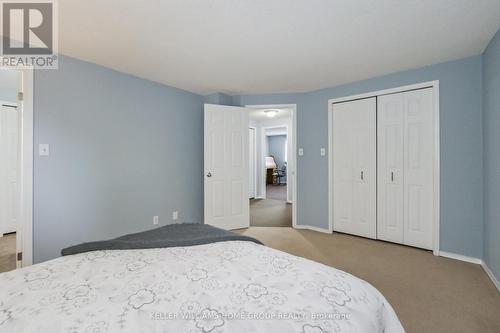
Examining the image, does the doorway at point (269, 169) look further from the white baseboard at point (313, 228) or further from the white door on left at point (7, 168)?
the white door on left at point (7, 168)

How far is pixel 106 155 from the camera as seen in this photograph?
2.90m

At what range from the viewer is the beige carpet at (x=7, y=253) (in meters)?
2.61

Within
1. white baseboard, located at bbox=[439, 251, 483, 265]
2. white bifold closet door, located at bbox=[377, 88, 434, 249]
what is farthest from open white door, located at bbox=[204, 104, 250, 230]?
white baseboard, located at bbox=[439, 251, 483, 265]

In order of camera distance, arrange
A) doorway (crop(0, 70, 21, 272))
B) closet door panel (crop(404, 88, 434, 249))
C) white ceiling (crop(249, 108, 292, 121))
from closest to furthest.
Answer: closet door panel (crop(404, 88, 434, 249))
doorway (crop(0, 70, 21, 272))
white ceiling (crop(249, 108, 292, 121))

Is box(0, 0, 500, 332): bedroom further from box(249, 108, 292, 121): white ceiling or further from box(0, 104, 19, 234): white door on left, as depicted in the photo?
box(0, 104, 19, 234): white door on left

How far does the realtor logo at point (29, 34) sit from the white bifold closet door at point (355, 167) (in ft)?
11.3

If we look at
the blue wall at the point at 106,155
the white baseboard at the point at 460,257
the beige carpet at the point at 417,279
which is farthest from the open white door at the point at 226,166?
the white baseboard at the point at 460,257

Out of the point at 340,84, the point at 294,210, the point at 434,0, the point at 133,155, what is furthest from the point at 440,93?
the point at 133,155

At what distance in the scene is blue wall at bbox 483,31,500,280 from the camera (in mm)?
2195

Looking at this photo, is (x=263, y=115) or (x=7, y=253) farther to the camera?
(x=263, y=115)

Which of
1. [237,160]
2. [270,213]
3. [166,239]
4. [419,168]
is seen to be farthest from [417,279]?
[270,213]

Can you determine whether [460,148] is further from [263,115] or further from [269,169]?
[269,169]

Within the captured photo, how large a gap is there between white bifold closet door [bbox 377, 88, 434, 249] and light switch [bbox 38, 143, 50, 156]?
12.8 feet

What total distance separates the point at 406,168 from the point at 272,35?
235 cm
